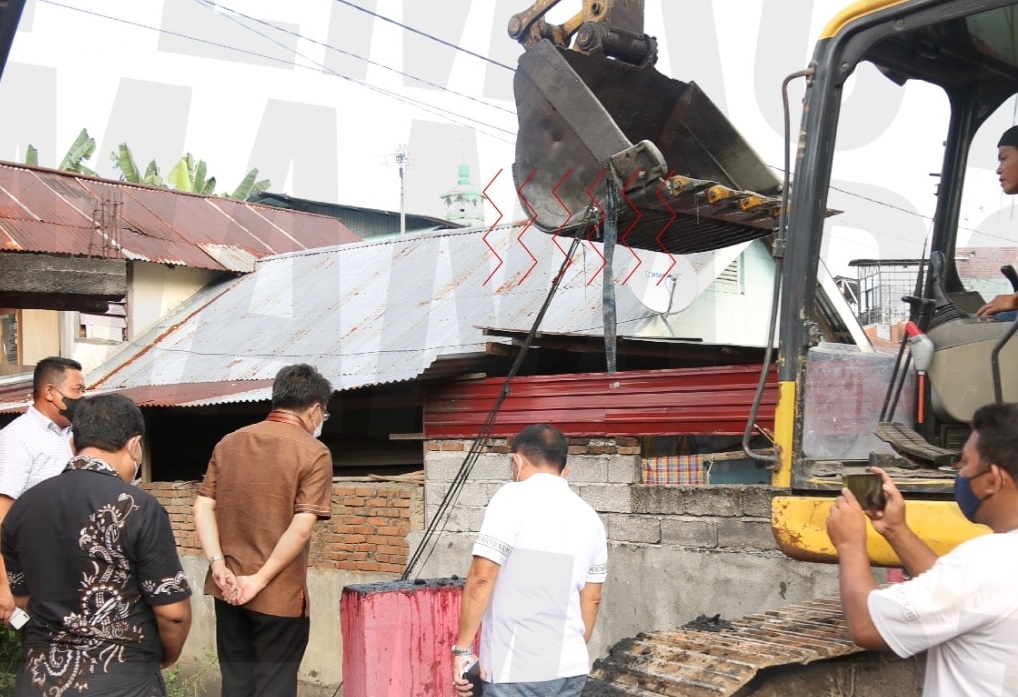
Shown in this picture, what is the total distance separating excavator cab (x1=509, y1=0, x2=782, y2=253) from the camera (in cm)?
634

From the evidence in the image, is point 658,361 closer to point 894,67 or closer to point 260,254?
point 894,67

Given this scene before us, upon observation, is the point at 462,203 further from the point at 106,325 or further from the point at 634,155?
the point at 634,155

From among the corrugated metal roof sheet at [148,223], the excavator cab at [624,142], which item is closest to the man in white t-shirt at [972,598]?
the excavator cab at [624,142]

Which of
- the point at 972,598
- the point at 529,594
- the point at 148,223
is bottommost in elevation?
the point at 529,594

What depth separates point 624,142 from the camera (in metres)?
6.37

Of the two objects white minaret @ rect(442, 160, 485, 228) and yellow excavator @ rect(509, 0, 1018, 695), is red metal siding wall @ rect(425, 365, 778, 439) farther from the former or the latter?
white minaret @ rect(442, 160, 485, 228)

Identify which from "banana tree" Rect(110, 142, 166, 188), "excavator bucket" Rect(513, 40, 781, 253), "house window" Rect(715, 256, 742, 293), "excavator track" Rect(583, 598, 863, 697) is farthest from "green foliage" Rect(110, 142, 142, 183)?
"excavator track" Rect(583, 598, 863, 697)

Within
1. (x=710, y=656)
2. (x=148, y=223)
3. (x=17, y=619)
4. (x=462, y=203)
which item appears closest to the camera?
(x=710, y=656)

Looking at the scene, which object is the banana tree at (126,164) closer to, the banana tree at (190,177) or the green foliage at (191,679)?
the banana tree at (190,177)

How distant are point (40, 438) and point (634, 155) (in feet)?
11.8

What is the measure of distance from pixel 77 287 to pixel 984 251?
13.1 feet

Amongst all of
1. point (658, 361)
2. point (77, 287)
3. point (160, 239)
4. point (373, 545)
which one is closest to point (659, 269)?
point (658, 361)

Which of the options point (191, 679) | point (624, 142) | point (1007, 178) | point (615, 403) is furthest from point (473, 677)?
point (191, 679)

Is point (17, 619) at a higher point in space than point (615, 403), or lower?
lower
